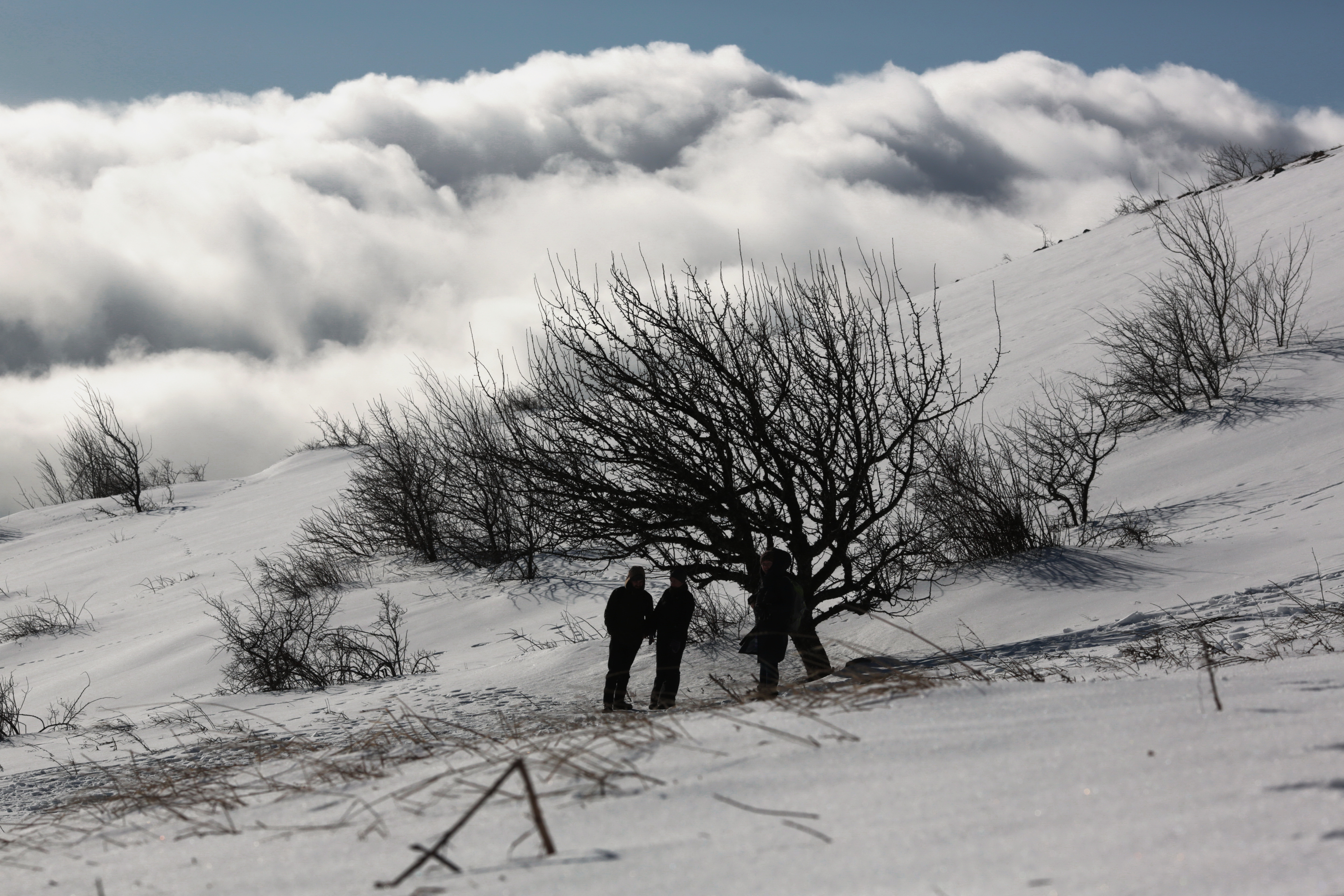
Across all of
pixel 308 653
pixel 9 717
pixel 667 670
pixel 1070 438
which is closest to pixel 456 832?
pixel 667 670

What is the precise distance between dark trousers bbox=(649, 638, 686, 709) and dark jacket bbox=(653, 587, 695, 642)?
38 mm

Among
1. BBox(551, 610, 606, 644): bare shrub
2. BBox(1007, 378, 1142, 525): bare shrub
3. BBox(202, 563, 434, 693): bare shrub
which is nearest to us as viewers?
BBox(202, 563, 434, 693): bare shrub

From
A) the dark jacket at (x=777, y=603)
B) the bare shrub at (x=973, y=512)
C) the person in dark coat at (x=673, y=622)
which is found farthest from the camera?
the bare shrub at (x=973, y=512)

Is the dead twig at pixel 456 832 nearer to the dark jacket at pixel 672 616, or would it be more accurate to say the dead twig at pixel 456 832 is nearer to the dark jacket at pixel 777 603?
the dark jacket at pixel 777 603

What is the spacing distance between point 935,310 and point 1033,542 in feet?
18.2

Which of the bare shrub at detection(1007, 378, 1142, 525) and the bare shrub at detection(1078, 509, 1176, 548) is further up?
the bare shrub at detection(1007, 378, 1142, 525)

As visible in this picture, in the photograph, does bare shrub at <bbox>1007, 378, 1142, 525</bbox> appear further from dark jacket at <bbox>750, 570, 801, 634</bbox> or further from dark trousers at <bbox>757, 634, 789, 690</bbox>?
dark trousers at <bbox>757, 634, 789, 690</bbox>

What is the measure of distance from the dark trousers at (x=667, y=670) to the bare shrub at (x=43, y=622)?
14.3 m

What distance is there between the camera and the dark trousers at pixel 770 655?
23.2 feet

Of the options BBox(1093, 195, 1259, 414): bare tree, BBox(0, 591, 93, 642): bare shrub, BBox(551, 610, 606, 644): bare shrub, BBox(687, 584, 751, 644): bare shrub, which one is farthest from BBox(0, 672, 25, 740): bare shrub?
BBox(1093, 195, 1259, 414): bare tree

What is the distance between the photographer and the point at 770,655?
23.6 feet

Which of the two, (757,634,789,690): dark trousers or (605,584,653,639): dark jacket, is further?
(605,584,653,639): dark jacket

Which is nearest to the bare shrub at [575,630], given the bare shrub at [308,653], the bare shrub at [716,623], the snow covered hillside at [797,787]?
the bare shrub at [716,623]

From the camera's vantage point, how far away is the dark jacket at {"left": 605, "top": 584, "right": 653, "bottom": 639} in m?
7.89
